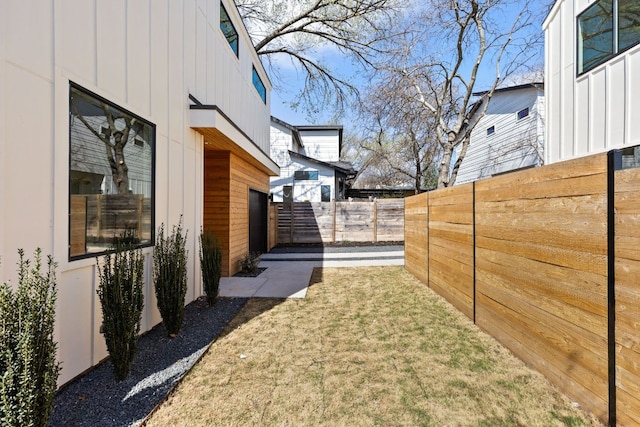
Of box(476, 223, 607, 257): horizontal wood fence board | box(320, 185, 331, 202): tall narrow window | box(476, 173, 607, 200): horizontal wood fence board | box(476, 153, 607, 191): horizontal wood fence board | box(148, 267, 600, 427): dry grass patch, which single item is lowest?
box(148, 267, 600, 427): dry grass patch

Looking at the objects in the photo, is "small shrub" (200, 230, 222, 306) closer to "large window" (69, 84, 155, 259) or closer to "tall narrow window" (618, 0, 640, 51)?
"large window" (69, 84, 155, 259)

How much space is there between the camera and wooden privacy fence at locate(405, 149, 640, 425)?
2107 millimetres

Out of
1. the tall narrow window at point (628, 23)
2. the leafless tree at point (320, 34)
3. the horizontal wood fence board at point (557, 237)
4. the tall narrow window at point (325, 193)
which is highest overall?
the leafless tree at point (320, 34)

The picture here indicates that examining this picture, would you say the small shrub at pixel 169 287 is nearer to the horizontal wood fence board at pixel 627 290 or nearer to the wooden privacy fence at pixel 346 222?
the horizontal wood fence board at pixel 627 290

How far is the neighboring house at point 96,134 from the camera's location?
2273 millimetres

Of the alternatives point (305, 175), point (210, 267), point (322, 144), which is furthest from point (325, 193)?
point (210, 267)

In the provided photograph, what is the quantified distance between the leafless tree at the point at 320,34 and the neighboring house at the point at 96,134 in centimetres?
844

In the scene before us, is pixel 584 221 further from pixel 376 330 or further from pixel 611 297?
pixel 376 330

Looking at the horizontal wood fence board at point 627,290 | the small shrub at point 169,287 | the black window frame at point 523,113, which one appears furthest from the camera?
the black window frame at point 523,113

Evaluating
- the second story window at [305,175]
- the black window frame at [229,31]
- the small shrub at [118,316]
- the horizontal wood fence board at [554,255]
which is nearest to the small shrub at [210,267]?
the small shrub at [118,316]

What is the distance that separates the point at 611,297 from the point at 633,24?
5.60m

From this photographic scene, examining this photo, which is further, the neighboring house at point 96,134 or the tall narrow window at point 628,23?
the tall narrow window at point 628,23

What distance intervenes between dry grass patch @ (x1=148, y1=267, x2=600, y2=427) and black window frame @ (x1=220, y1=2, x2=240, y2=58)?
594cm

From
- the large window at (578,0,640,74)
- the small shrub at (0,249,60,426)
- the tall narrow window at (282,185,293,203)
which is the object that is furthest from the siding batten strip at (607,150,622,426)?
the tall narrow window at (282,185,293,203)
